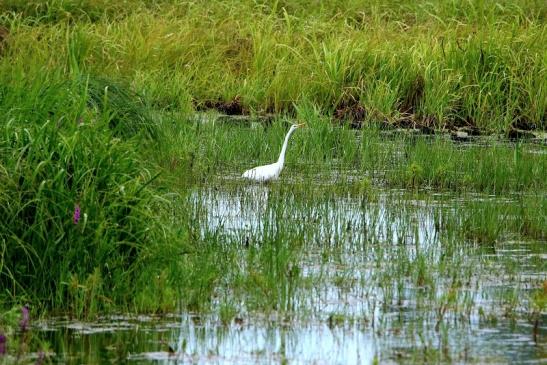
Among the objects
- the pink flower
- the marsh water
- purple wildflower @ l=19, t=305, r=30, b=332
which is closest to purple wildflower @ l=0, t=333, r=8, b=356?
the pink flower

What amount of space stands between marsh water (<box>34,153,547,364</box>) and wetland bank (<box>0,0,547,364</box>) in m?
0.02

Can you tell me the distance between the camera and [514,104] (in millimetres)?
13492

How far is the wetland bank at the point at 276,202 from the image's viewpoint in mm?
6117

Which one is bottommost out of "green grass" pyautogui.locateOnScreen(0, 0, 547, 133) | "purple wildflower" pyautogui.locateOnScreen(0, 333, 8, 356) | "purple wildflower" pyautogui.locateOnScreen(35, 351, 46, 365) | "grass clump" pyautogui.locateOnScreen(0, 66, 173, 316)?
"purple wildflower" pyautogui.locateOnScreen(35, 351, 46, 365)

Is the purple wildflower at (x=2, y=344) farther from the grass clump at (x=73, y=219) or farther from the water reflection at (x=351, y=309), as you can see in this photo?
the grass clump at (x=73, y=219)

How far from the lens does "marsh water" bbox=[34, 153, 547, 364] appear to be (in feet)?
19.1

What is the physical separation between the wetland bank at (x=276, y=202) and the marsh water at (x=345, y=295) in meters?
0.02

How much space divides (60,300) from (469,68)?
8.51 metres

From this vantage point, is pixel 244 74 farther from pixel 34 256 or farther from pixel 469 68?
pixel 34 256

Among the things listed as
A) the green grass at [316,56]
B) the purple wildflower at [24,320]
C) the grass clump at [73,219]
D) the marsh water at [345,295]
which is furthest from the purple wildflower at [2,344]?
the green grass at [316,56]

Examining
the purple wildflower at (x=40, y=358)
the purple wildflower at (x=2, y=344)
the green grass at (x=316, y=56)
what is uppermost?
the green grass at (x=316, y=56)

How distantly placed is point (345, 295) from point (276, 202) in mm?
2510

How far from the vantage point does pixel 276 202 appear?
9.26m

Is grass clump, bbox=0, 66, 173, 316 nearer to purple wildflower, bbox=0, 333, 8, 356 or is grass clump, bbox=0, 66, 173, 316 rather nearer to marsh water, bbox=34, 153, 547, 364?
marsh water, bbox=34, 153, 547, 364
